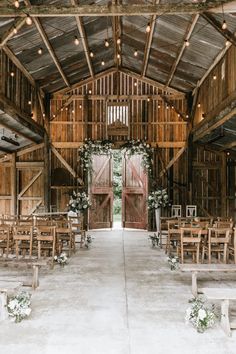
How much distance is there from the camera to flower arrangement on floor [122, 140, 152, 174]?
16344mm

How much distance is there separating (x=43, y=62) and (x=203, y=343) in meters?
11.3

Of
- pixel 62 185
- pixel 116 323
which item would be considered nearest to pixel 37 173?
pixel 62 185

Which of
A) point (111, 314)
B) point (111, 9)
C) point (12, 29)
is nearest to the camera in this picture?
point (111, 314)

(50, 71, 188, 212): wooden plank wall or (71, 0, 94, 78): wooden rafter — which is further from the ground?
(71, 0, 94, 78): wooden rafter

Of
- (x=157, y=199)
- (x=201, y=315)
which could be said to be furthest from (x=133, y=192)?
(x=201, y=315)

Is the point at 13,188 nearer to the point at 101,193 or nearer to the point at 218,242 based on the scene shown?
the point at 101,193

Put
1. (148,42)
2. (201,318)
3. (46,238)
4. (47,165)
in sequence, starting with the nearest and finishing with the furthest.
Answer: (201,318) < (46,238) < (148,42) < (47,165)

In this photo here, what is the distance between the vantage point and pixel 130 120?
55.7 ft

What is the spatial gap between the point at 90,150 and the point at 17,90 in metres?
4.75

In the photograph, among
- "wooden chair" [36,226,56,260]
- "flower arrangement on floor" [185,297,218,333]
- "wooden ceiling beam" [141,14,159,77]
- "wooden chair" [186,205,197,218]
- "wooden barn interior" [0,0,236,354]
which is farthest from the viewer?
"wooden chair" [186,205,197,218]

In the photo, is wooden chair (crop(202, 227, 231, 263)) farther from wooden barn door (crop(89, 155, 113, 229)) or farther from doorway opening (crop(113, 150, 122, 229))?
doorway opening (crop(113, 150, 122, 229))

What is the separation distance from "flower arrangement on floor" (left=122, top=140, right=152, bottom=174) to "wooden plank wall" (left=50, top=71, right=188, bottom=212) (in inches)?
15.8

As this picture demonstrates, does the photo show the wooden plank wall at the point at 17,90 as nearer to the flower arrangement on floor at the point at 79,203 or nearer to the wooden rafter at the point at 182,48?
the flower arrangement on floor at the point at 79,203

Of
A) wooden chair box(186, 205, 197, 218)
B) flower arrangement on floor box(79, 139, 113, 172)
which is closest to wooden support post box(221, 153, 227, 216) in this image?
wooden chair box(186, 205, 197, 218)
